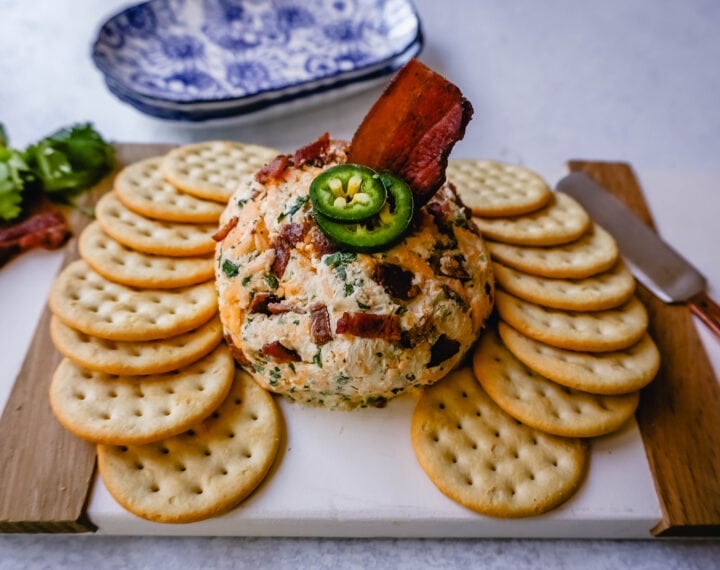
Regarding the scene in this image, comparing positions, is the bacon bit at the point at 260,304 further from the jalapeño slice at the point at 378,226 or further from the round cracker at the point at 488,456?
the round cracker at the point at 488,456

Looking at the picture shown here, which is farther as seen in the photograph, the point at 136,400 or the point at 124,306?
the point at 124,306

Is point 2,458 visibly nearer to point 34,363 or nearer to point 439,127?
point 34,363

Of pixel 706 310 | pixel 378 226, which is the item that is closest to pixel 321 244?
pixel 378 226

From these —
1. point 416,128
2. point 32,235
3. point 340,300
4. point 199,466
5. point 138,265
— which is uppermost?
point 416,128

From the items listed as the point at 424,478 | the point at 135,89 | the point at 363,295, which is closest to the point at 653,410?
the point at 424,478

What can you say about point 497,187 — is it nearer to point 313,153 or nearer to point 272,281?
point 313,153

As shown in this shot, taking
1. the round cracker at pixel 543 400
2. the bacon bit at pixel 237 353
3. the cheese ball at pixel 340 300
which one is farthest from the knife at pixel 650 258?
the bacon bit at pixel 237 353
